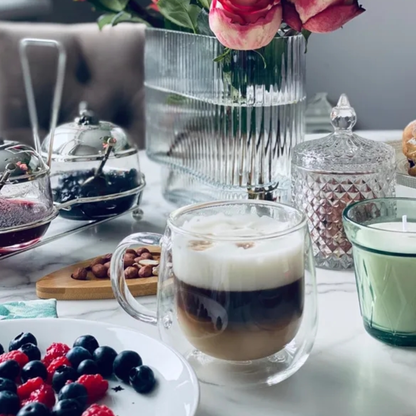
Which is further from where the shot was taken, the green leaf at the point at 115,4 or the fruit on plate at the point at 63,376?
the green leaf at the point at 115,4

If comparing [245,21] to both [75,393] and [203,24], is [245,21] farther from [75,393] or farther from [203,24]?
[75,393]

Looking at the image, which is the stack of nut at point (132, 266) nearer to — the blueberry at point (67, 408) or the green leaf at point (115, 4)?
the blueberry at point (67, 408)

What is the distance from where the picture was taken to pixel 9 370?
1.83 feet

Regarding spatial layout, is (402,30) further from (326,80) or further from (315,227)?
(315,227)

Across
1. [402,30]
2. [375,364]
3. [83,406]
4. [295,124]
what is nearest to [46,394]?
[83,406]

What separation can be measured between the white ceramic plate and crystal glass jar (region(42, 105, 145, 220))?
1.02 ft

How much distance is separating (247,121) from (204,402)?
1.39 feet

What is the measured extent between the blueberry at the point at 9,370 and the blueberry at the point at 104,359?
6 cm

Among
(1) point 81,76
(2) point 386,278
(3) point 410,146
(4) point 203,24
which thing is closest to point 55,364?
(2) point 386,278

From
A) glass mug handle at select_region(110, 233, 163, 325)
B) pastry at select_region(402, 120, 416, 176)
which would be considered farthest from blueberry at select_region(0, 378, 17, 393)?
pastry at select_region(402, 120, 416, 176)

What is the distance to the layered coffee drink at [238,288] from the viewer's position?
55 centimetres

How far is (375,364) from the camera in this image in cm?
61

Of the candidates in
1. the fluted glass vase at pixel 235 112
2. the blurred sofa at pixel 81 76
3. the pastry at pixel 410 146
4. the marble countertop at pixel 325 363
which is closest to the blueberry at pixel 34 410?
the marble countertop at pixel 325 363

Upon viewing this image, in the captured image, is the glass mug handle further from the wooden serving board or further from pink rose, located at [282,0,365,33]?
pink rose, located at [282,0,365,33]
